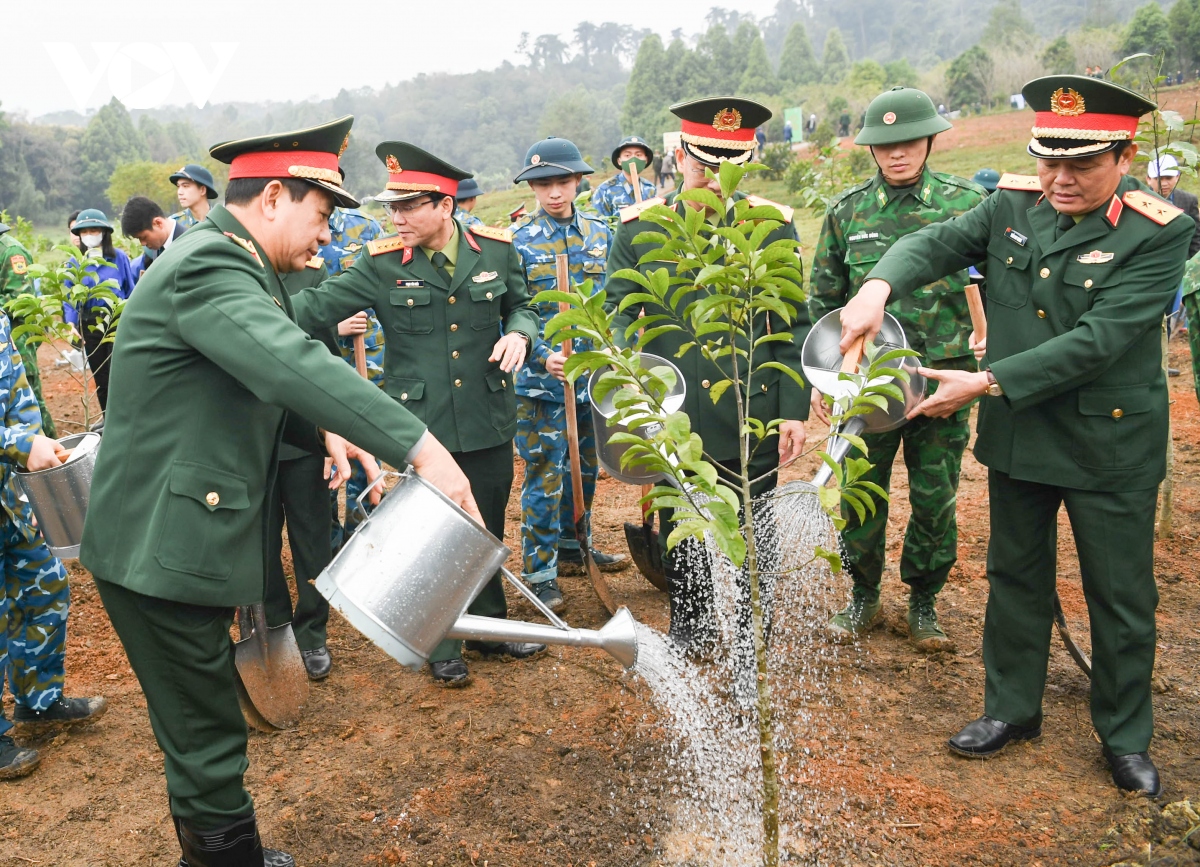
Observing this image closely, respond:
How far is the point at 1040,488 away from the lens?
315 centimetres

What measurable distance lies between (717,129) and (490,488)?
1.78 metres

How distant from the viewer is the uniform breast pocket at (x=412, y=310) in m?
3.98

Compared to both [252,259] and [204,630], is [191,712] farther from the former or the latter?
[252,259]

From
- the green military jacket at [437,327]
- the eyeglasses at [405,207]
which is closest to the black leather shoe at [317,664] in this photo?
the green military jacket at [437,327]

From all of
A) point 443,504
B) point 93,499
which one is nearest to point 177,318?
point 93,499

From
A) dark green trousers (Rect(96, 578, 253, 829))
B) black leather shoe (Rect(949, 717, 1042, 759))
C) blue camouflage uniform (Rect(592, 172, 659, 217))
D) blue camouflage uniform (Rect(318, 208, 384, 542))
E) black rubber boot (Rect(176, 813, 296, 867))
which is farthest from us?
blue camouflage uniform (Rect(592, 172, 659, 217))

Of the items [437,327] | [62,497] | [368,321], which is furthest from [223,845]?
[368,321]

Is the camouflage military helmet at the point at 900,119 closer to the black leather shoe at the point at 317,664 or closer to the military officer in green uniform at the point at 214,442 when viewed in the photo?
the military officer in green uniform at the point at 214,442

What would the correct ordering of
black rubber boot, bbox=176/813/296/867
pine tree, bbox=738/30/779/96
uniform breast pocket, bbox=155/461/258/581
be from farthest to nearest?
1. pine tree, bbox=738/30/779/96
2. black rubber boot, bbox=176/813/296/867
3. uniform breast pocket, bbox=155/461/258/581

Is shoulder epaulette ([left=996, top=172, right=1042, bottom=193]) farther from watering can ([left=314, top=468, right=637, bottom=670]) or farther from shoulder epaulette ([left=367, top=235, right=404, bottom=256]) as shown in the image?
shoulder epaulette ([left=367, top=235, right=404, bottom=256])

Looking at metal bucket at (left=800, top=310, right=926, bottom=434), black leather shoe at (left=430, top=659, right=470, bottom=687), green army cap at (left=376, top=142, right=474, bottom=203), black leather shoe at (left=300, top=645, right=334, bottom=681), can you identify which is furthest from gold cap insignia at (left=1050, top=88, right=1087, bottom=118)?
black leather shoe at (left=300, top=645, right=334, bottom=681)

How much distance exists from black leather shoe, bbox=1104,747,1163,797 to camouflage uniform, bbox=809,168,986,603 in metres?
1.11

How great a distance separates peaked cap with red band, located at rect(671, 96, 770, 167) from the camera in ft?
11.3

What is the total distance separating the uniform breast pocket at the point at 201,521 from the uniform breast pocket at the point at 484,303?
6.28 feet
